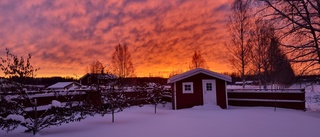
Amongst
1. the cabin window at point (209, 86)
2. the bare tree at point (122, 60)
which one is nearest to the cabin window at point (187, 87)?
the cabin window at point (209, 86)

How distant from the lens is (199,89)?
1689 cm

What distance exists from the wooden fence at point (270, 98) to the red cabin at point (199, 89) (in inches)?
56.2

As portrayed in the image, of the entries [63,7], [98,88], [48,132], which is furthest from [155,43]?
[48,132]

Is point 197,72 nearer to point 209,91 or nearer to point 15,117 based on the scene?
point 209,91

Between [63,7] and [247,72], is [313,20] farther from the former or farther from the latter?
[63,7]

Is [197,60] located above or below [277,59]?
above

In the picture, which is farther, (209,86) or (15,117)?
(209,86)

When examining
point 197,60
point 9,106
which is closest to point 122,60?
point 197,60

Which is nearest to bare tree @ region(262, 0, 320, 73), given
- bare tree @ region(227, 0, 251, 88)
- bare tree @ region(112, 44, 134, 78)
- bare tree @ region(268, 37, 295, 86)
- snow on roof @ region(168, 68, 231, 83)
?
bare tree @ region(268, 37, 295, 86)

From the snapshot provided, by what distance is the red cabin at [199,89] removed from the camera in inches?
658

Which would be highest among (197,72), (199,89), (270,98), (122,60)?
(122,60)

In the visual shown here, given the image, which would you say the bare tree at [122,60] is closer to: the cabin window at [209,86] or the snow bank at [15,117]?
the cabin window at [209,86]

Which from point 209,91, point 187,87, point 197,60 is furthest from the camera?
point 197,60

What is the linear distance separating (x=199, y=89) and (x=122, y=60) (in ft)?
67.4
